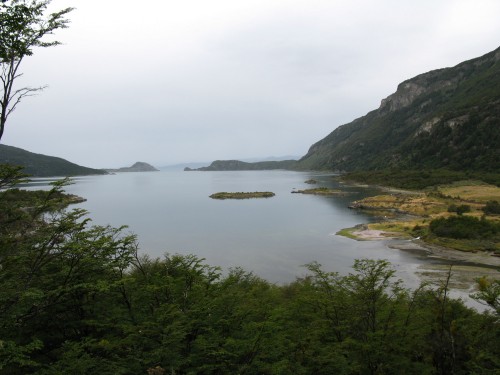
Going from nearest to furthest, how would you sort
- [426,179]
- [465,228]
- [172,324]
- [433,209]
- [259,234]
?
1. [172,324]
2. [465,228]
3. [259,234]
4. [433,209]
5. [426,179]

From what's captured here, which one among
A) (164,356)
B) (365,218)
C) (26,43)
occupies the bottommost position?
(365,218)

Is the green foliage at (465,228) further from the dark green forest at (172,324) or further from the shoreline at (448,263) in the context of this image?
the dark green forest at (172,324)

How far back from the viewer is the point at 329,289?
72.0 ft

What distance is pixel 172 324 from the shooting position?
543 inches

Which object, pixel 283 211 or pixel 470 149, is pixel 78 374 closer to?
Result: pixel 283 211

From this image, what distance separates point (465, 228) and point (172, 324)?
206ft

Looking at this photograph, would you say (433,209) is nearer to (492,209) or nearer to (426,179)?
(492,209)

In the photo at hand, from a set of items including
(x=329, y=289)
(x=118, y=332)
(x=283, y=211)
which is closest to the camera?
(x=118, y=332)

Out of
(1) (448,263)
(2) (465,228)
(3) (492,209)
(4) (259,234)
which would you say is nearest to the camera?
(1) (448,263)

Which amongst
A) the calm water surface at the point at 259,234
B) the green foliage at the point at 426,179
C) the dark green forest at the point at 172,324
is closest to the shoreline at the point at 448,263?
the calm water surface at the point at 259,234

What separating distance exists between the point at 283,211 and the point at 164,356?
305ft

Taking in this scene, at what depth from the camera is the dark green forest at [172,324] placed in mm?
12362

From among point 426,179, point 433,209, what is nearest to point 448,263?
point 433,209

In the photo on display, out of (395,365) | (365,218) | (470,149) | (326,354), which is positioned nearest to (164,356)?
(326,354)
